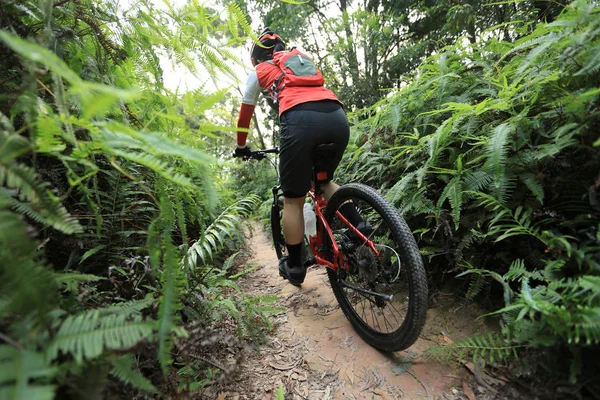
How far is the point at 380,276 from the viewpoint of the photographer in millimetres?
1887

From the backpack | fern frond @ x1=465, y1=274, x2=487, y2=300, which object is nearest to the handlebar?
the backpack

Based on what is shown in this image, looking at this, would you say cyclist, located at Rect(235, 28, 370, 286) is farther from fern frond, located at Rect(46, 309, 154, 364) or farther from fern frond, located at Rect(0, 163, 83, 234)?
fern frond, located at Rect(46, 309, 154, 364)

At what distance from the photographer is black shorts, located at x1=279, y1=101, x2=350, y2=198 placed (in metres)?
1.90

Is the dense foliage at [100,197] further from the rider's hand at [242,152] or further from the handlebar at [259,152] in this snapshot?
the handlebar at [259,152]

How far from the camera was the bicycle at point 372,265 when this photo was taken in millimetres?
1517

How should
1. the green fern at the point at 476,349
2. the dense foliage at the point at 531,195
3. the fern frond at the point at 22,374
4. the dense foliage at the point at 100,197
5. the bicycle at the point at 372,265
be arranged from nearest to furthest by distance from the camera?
the fern frond at the point at 22,374
the dense foliage at the point at 100,197
the dense foliage at the point at 531,195
the green fern at the point at 476,349
the bicycle at the point at 372,265

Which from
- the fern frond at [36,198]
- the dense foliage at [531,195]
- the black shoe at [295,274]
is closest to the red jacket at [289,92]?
the dense foliage at [531,195]

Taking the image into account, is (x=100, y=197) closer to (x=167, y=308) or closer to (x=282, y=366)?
(x=167, y=308)

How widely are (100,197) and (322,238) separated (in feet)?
5.25

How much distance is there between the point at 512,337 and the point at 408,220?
3.52 ft

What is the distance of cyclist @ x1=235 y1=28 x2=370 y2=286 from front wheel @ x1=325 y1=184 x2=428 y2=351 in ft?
0.55

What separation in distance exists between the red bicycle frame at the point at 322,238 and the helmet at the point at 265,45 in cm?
126

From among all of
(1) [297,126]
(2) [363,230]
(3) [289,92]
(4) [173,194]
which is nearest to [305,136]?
(1) [297,126]

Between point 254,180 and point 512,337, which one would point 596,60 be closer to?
point 512,337
